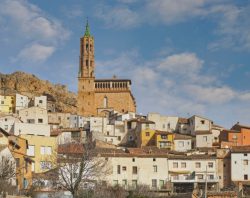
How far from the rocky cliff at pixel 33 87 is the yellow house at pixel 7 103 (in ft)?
58.3

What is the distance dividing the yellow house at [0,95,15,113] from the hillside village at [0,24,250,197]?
0.20 meters

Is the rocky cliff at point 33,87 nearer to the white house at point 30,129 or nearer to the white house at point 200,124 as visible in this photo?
the white house at point 200,124

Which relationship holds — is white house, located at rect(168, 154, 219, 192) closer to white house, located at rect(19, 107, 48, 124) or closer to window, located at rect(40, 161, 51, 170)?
window, located at rect(40, 161, 51, 170)

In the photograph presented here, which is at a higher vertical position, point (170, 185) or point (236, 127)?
point (236, 127)

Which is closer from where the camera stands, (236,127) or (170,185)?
(170,185)

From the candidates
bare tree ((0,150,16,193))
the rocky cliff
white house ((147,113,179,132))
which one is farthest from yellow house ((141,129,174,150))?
the rocky cliff

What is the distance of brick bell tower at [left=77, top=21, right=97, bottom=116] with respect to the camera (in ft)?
394

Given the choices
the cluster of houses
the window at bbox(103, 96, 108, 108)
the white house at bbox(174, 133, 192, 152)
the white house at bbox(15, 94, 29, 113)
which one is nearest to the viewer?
the cluster of houses

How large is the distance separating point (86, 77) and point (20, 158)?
67.7 meters

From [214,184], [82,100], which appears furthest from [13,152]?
[82,100]

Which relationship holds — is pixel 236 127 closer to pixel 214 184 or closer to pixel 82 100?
pixel 214 184

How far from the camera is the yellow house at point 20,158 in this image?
56.0 meters

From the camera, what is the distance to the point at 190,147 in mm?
92000

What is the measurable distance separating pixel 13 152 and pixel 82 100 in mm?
64402
